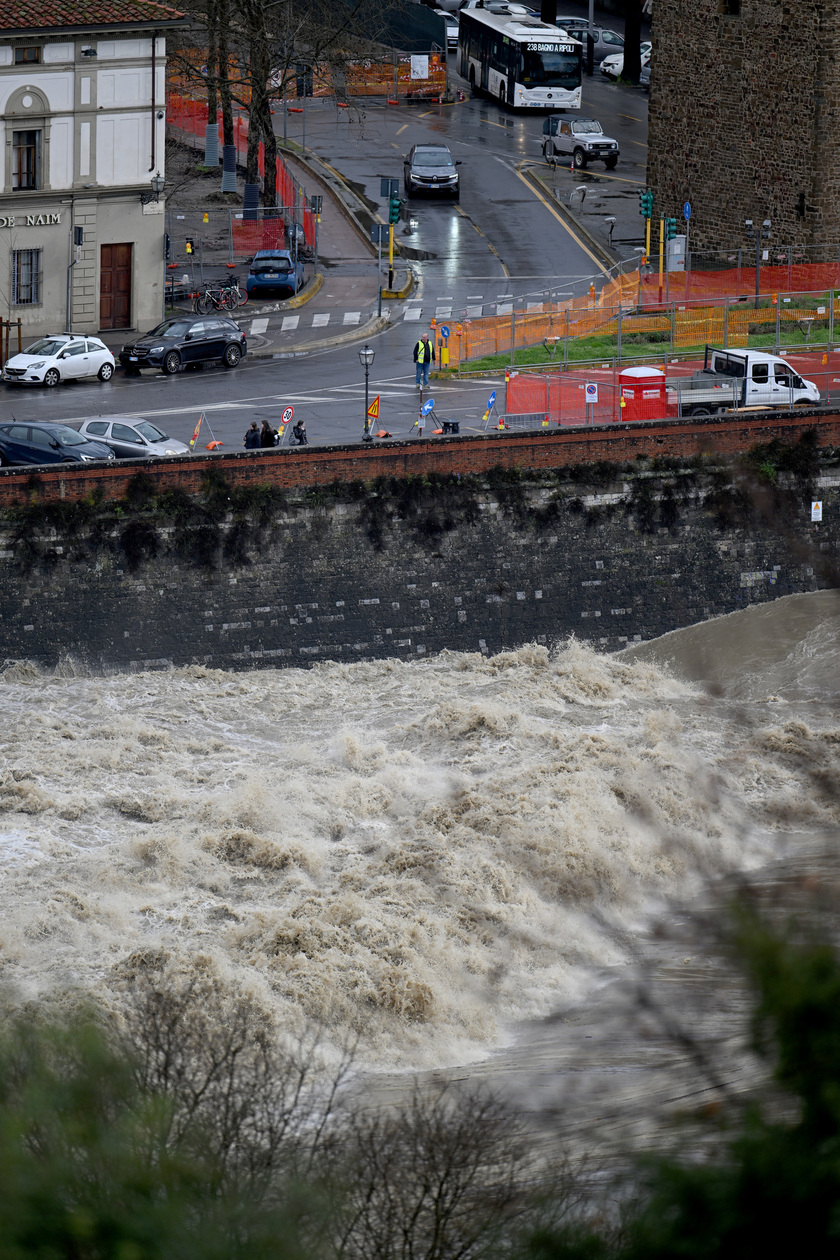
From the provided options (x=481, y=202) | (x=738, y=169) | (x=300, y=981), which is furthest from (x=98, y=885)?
(x=481, y=202)

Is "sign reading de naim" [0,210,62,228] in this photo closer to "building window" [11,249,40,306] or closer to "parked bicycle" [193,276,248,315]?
"building window" [11,249,40,306]

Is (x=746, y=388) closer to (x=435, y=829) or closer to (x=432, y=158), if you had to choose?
(x=435, y=829)

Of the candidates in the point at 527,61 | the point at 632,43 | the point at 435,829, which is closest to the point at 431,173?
the point at 527,61

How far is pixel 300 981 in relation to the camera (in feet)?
72.8

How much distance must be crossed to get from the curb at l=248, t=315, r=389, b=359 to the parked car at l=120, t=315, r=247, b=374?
39.6 inches

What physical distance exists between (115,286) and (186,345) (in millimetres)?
5247

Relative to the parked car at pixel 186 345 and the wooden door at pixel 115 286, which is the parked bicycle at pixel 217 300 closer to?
the wooden door at pixel 115 286

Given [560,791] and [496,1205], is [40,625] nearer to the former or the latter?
[560,791]

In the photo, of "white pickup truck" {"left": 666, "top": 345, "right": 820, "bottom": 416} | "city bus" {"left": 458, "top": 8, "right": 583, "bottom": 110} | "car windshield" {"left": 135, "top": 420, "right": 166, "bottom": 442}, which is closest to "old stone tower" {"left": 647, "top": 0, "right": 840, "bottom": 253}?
"white pickup truck" {"left": 666, "top": 345, "right": 820, "bottom": 416}

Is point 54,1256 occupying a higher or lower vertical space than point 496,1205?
higher

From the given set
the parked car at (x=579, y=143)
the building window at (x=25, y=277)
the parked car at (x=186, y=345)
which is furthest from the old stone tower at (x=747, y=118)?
the building window at (x=25, y=277)

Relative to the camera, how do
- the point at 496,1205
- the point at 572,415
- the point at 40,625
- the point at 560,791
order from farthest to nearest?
1. the point at 572,415
2. the point at 40,625
3. the point at 560,791
4. the point at 496,1205

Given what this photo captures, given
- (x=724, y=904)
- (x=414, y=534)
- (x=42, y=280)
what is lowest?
(x=414, y=534)

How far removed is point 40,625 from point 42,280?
48.9 feet
